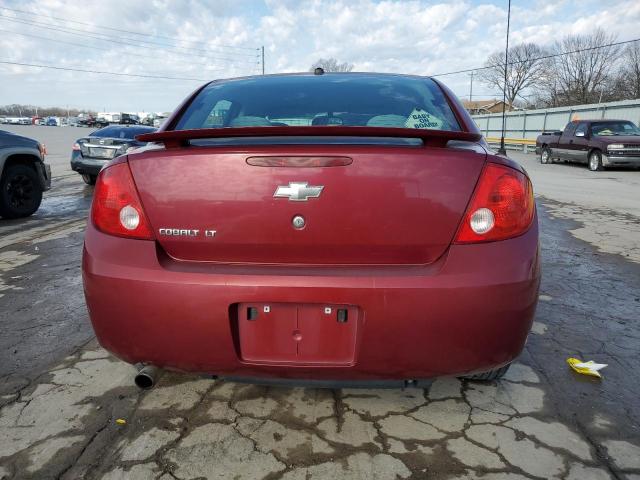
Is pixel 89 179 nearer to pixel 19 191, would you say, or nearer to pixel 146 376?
pixel 19 191

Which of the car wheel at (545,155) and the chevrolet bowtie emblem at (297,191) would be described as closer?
the chevrolet bowtie emblem at (297,191)

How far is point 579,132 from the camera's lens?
53.0 ft

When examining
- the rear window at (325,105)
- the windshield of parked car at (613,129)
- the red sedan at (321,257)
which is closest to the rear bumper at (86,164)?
the rear window at (325,105)

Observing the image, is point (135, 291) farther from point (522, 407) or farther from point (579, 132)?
point (579, 132)

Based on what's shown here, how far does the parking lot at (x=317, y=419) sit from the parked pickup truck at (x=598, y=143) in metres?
13.4

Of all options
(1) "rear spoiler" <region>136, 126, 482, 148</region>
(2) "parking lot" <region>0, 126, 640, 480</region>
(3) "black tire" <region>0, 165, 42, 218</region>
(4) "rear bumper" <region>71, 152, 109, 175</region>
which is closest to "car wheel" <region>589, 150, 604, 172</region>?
(2) "parking lot" <region>0, 126, 640, 480</region>

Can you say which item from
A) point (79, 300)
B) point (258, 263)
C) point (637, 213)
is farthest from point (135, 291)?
point (637, 213)

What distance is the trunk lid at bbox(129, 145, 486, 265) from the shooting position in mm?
1735

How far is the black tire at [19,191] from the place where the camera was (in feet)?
22.8

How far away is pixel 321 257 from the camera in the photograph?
1.78 meters

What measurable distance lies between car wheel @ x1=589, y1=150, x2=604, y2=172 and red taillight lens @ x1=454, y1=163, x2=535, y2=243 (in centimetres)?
1565

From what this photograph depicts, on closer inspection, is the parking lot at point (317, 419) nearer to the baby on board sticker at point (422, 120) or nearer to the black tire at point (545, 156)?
the baby on board sticker at point (422, 120)

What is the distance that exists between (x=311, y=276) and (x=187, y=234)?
1.59ft

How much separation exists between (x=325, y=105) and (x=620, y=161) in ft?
49.4
